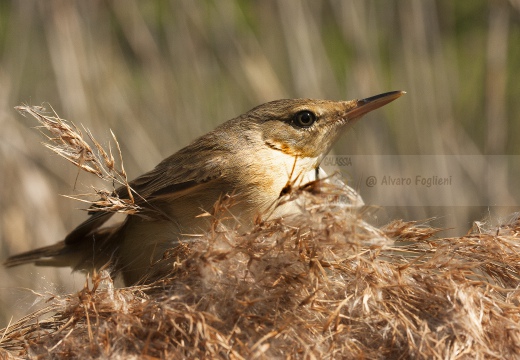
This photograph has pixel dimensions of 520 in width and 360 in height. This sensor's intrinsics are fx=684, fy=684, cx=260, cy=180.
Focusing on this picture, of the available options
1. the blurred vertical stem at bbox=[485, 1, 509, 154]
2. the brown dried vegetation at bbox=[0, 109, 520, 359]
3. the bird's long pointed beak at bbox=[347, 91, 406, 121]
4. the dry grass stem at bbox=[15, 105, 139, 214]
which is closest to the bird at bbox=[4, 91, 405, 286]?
the bird's long pointed beak at bbox=[347, 91, 406, 121]

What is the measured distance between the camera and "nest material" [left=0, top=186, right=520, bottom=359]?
1227 millimetres

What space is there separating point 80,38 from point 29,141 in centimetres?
57

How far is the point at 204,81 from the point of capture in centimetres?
350

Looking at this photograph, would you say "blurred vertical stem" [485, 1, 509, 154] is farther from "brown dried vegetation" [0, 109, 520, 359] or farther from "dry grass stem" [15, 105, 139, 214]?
"dry grass stem" [15, 105, 139, 214]

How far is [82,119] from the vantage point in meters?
3.27

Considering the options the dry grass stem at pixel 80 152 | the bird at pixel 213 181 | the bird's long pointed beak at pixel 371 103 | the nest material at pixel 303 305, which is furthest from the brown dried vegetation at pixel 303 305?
the bird's long pointed beak at pixel 371 103

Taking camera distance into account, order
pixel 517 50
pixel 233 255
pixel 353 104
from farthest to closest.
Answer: pixel 517 50, pixel 353 104, pixel 233 255

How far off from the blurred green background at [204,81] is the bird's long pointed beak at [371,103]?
1.09 m

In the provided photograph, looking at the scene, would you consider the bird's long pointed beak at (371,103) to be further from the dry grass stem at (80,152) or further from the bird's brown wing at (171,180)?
the dry grass stem at (80,152)

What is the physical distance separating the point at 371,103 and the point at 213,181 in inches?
22.3

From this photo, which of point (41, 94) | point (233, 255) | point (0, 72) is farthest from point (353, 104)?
point (0, 72)

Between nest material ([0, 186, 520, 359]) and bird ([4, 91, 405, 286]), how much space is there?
0.49m

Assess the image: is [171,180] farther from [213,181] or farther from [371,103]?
[371,103]

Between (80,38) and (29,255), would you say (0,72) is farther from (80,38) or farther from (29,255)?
(29,255)
